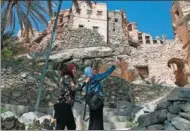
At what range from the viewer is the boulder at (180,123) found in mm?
5676

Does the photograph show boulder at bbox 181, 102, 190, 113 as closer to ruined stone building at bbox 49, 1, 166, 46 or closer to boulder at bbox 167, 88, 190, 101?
boulder at bbox 167, 88, 190, 101

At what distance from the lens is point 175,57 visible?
29.2 meters

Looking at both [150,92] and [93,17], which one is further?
[93,17]

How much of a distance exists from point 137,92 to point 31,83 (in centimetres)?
585

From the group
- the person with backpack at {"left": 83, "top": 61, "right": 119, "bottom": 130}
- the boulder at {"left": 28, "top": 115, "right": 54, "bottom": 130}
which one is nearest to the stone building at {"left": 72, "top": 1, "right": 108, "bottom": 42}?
the boulder at {"left": 28, "top": 115, "right": 54, "bottom": 130}

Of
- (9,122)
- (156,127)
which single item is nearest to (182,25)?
(156,127)

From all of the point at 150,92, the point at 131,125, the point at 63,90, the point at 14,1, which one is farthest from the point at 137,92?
the point at 63,90

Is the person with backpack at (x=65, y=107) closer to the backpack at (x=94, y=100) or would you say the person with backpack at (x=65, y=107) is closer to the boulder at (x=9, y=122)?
the backpack at (x=94, y=100)

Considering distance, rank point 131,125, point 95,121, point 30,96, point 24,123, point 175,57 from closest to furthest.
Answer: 1. point 95,121
2. point 24,123
3. point 131,125
4. point 30,96
5. point 175,57

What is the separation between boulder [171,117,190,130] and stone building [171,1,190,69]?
21.5 m

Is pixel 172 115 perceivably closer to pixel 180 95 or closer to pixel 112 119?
pixel 180 95

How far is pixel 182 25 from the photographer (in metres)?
28.2

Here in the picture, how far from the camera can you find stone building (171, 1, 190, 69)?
27819 millimetres

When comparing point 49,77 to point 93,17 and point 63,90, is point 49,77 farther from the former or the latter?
point 93,17
